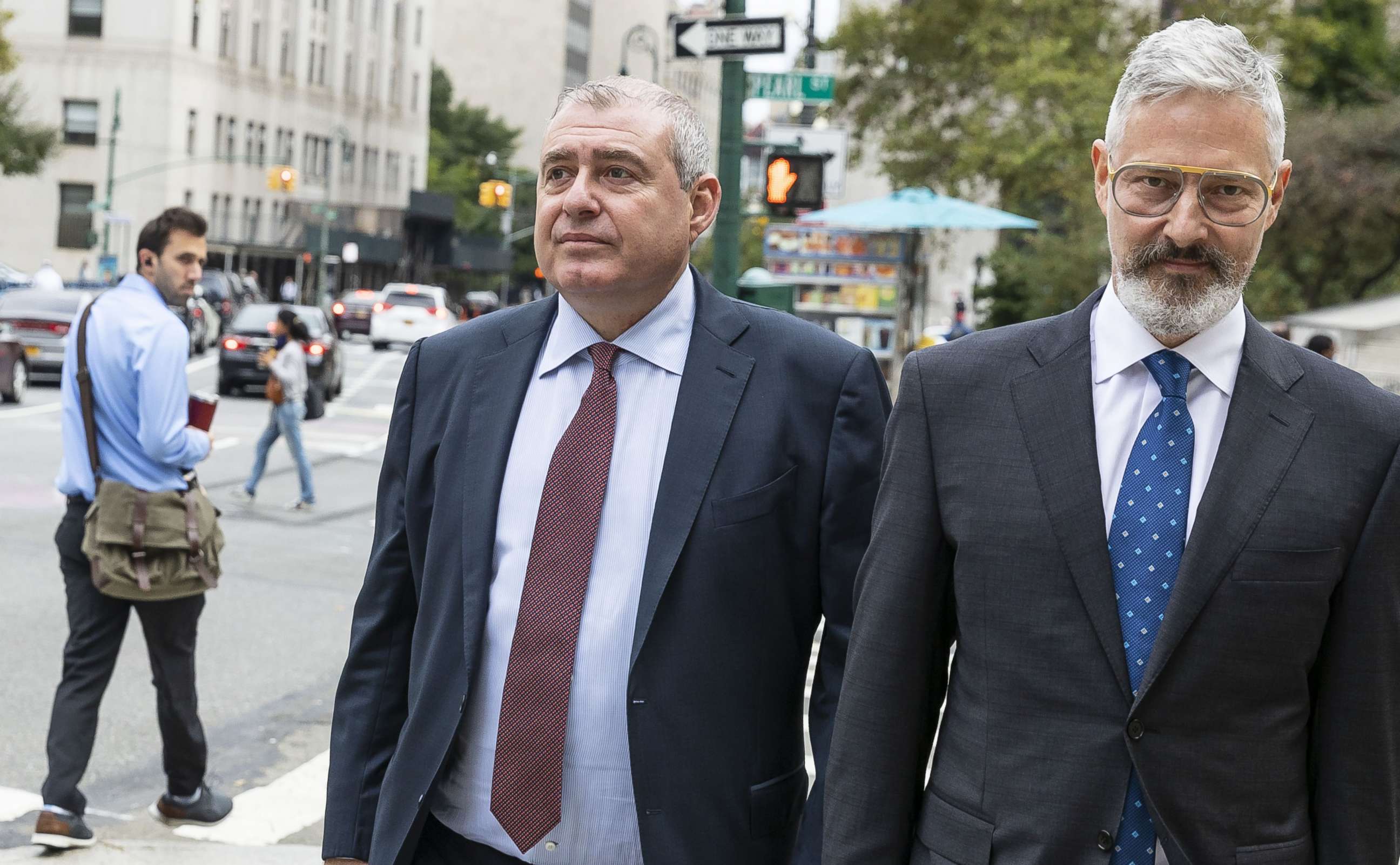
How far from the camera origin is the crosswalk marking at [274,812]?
6.19m

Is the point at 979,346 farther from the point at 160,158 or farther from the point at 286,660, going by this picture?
the point at 160,158

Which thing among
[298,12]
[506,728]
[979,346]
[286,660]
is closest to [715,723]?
[506,728]

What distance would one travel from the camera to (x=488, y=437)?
126 inches

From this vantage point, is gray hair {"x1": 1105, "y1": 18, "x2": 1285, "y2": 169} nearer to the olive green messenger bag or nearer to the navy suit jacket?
the navy suit jacket

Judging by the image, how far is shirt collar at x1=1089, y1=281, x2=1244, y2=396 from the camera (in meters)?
2.69

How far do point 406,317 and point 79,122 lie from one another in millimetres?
30445

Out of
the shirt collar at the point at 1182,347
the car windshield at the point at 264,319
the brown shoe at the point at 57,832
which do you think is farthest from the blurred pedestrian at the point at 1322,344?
the car windshield at the point at 264,319

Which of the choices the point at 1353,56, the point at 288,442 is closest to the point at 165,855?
the point at 288,442

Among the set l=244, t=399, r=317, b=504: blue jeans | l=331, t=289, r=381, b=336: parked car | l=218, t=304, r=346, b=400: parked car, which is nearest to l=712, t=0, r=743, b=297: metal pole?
l=244, t=399, r=317, b=504: blue jeans

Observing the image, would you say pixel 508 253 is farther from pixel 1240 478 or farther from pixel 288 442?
pixel 1240 478

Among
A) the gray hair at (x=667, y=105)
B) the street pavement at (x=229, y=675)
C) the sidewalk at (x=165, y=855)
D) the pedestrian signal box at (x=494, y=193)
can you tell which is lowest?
the street pavement at (x=229, y=675)

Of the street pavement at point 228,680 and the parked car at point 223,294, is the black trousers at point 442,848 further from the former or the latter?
the parked car at point 223,294

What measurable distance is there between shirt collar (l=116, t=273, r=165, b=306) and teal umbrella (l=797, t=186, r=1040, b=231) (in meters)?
13.6

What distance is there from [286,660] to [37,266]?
211 ft
